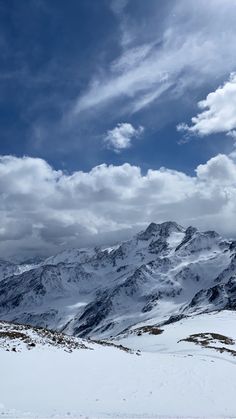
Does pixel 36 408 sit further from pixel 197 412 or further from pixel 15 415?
pixel 197 412

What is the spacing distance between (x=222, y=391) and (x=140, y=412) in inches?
366

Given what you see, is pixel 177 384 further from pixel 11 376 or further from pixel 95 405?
pixel 11 376

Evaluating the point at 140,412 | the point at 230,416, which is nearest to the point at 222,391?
the point at 230,416

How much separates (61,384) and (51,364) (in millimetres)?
3988

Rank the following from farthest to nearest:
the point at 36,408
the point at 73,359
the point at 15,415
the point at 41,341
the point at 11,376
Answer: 1. the point at 41,341
2. the point at 73,359
3. the point at 11,376
4. the point at 36,408
5. the point at 15,415

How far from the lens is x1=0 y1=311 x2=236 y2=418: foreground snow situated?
25500mm

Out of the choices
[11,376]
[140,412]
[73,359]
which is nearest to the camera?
[140,412]

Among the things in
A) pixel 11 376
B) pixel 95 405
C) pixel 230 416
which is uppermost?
pixel 11 376

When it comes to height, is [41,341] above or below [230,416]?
above

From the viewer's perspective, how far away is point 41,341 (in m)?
38.5

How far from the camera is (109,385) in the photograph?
100ft

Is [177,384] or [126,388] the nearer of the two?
[126,388]

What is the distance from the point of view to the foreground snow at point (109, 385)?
25.5m

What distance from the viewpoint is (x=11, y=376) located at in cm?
2891
